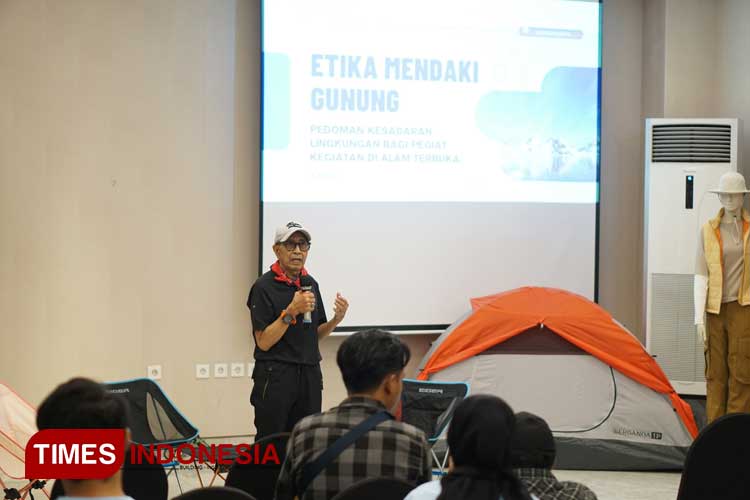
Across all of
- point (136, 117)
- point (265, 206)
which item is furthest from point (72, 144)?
point (265, 206)

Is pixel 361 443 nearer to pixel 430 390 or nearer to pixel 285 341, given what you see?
pixel 285 341

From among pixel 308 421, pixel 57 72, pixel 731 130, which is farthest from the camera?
pixel 731 130

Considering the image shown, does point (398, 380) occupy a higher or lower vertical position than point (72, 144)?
lower

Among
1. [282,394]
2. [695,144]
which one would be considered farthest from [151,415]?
[695,144]

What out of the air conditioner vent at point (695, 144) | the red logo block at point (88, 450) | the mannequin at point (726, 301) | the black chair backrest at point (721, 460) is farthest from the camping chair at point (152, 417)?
the air conditioner vent at point (695, 144)

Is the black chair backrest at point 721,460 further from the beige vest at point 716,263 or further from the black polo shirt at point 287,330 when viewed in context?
the beige vest at point 716,263

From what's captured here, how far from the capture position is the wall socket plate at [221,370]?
18.4 ft

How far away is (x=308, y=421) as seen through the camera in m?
2.16

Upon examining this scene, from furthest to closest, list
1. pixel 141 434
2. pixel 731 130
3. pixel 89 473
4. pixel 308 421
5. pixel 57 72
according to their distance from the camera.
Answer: pixel 731 130 < pixel 57 72 < pixel 141 434 < pixel 308 421 < pixel 89 473

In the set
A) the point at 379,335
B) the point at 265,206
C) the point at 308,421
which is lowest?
the point at 308,421

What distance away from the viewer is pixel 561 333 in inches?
199

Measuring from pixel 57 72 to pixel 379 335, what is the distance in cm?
383

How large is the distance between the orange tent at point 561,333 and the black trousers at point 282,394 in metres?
1.80

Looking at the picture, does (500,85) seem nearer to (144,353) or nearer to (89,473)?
(144,353)
